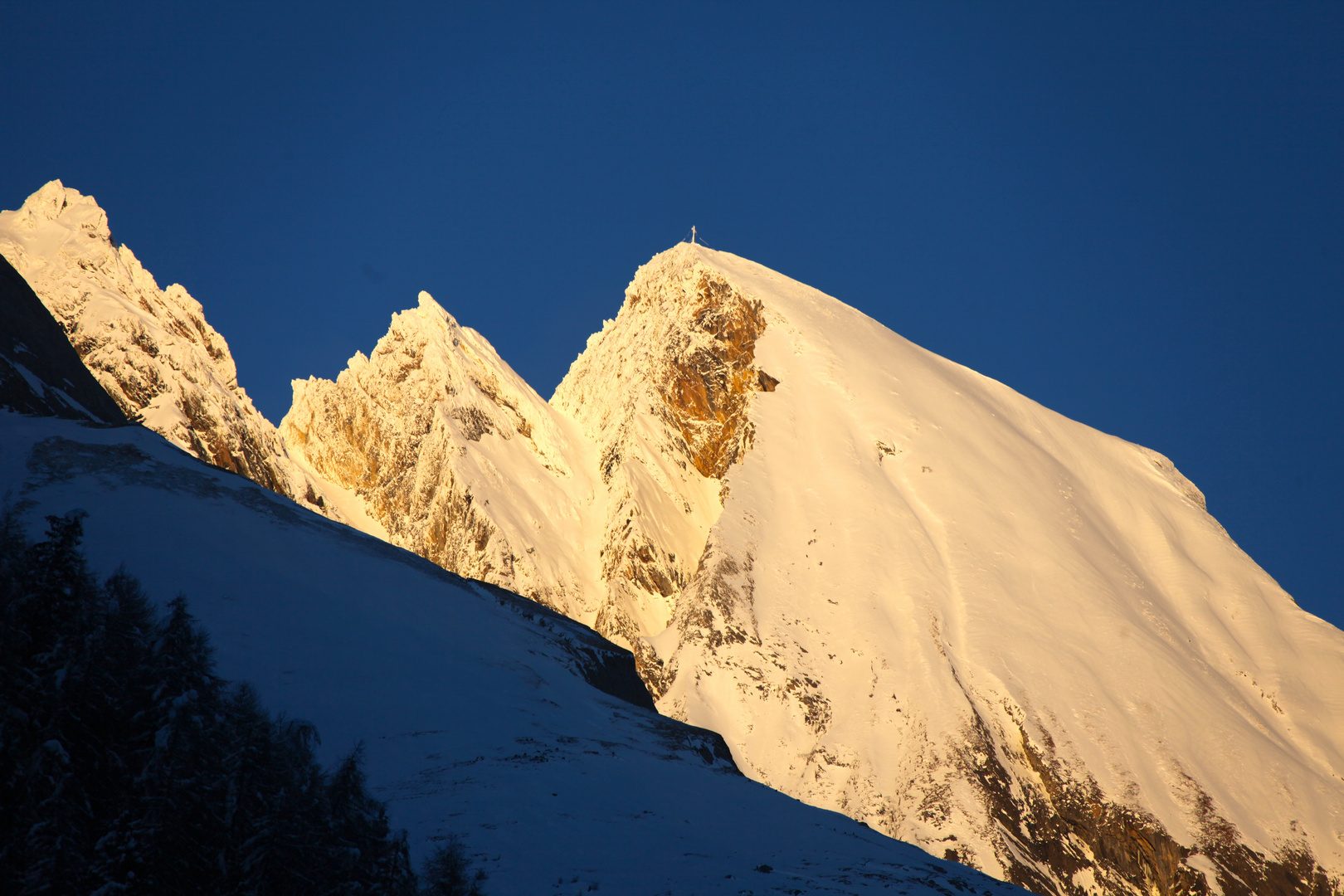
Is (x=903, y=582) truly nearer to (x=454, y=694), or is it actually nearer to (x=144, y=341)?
(x=454, y=694)

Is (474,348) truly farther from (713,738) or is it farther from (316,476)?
(713,738)

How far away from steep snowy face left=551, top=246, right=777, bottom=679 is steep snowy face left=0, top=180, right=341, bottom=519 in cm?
3944

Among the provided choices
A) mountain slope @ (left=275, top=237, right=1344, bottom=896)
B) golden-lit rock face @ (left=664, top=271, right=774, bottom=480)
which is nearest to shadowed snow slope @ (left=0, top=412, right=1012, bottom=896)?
mountain slope @ (left=275, top=237, right=1344, bottom=896)

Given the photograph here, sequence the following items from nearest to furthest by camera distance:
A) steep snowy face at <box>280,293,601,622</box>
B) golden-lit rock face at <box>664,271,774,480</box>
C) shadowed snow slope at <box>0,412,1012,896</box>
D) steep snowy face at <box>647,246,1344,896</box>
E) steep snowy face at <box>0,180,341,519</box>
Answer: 1. shadowed snow slope at <box>0,412,1012,896</box>
2. steep snowy face at <box>647,246,1344,896</box>
3. steep snowy face at <box>0,180,341,519</box>
4. steep snowy face at <box>280,293,601,622</box>
5. golden-lit rock face at <box>664,271,774,480</box>

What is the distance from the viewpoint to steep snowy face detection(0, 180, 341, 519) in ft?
394

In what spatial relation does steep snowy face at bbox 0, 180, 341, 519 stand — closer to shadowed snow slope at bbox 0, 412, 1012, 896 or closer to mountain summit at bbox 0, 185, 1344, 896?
mountain summit at bbox 0, 185, 1344, 896

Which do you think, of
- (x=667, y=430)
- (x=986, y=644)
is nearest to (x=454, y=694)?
(x=986, y=644)

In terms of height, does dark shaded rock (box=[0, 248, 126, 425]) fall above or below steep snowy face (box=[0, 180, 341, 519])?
below


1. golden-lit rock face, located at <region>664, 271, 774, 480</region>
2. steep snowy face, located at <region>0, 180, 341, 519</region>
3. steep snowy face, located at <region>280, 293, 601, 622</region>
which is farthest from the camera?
golden-lit rock face, located at <region>664, 271, 774, 480</region>

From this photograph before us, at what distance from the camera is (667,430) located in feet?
463

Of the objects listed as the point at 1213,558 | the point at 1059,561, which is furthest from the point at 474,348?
the point at 1213,558

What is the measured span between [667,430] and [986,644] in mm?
50773

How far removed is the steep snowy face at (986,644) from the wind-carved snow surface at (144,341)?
148 feet

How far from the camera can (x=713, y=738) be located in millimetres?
56406
